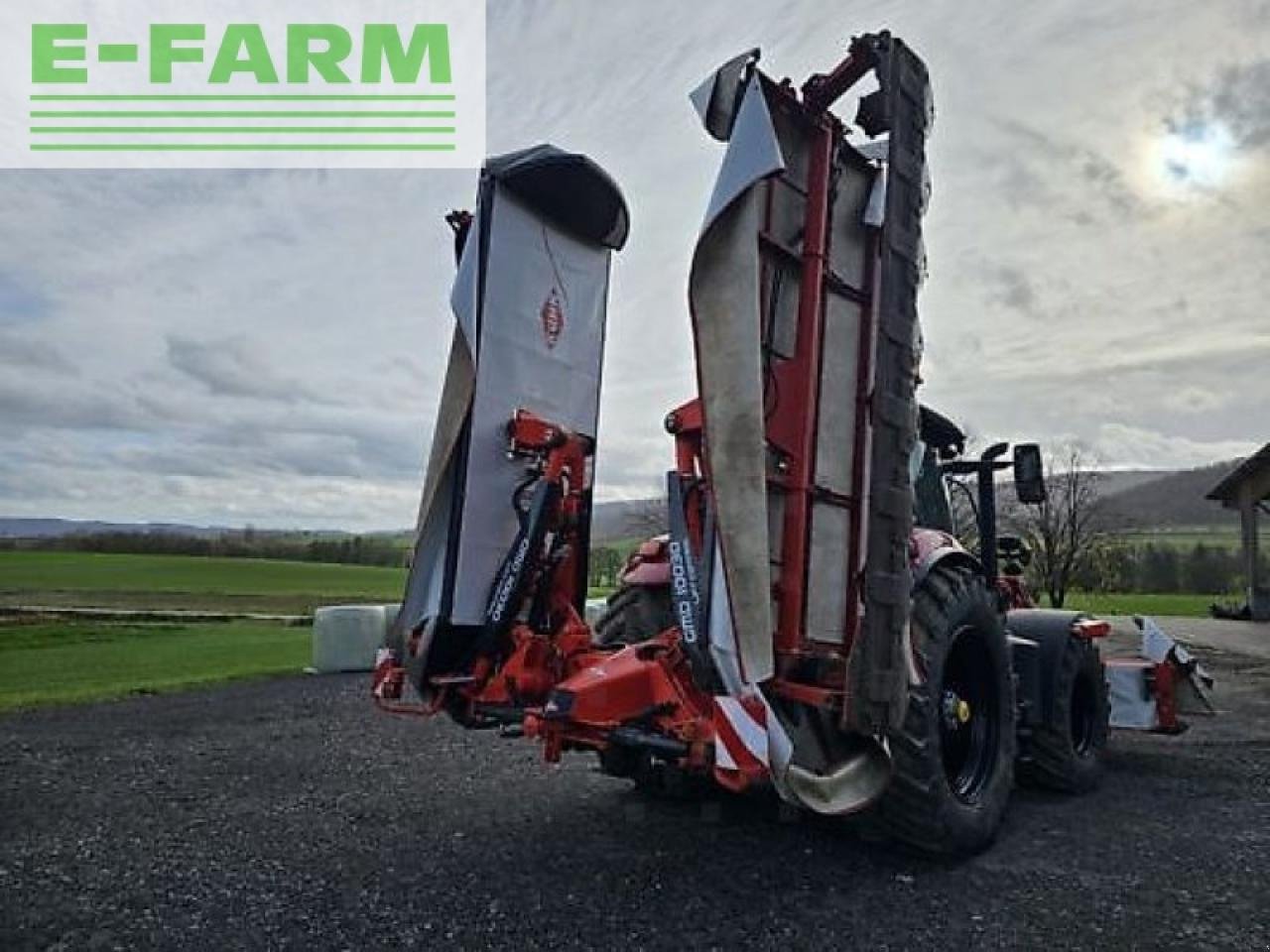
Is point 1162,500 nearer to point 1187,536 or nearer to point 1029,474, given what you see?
point 1187,536

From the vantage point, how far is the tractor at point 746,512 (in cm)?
366

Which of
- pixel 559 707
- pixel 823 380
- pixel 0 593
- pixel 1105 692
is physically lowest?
pixel 0 593

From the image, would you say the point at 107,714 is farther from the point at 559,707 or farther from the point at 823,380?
the point at 823,380

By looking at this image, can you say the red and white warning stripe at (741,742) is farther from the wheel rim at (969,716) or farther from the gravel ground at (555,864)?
the wheel rim at (969,716)

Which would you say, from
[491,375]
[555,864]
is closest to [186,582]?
[491,375]

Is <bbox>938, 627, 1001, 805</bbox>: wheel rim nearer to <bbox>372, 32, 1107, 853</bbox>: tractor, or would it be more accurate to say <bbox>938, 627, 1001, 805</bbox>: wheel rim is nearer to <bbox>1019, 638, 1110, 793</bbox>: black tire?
<bbox>372, 32, 1107, 853</bbox>: tractor

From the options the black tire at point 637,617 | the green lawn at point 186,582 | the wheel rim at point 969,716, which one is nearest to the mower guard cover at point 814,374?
the wheel rim at point 969,716

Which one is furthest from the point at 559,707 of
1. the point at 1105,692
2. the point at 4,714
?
the point at 4,714

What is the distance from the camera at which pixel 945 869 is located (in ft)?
13.9

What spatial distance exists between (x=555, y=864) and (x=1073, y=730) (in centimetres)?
372

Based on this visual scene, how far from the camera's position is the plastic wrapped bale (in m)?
13.8

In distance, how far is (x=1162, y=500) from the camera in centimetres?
5134

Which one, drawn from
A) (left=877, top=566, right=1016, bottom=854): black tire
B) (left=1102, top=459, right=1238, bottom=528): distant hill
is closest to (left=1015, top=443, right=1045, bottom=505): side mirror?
(left=877, top=566, right=1016, bottom=854): black tire

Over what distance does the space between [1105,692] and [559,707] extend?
4385 millimetres
